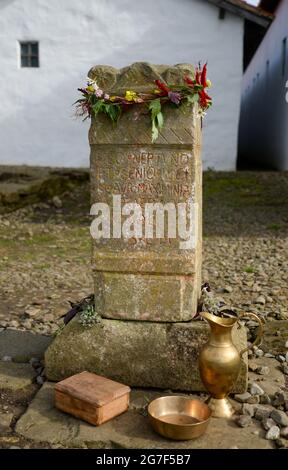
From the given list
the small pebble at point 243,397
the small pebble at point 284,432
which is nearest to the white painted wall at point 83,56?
the small pebble at point 243,397

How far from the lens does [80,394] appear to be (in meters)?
3.05

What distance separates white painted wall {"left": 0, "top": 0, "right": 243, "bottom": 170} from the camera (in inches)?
476

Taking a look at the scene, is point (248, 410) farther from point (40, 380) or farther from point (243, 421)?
point (40, 380)

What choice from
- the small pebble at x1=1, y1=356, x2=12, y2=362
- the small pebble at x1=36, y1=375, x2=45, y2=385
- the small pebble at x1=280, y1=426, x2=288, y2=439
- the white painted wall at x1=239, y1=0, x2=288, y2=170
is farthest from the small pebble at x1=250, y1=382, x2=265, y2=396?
the white painted wall at x1=239, y1=0, x2=288, y2=170

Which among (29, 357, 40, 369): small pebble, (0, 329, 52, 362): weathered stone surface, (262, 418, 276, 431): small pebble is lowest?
(262, 418, 276, 431): small pebble

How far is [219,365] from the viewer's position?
121 inches

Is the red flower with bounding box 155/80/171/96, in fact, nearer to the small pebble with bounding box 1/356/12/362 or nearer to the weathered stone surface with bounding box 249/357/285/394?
the weathered stone surface with bounding box 249/357/285/394

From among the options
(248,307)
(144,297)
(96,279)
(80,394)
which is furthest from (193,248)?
(248,307)

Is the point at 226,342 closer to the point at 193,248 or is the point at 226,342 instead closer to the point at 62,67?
the point at 193,248

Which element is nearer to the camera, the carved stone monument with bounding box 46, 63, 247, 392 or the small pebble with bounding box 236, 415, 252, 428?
the small pebble with bounding box 236, 415, 252, 428

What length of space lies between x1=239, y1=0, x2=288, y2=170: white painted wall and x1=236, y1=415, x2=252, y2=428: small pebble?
10.4m

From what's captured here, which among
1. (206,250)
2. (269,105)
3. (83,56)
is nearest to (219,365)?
(206,250)
